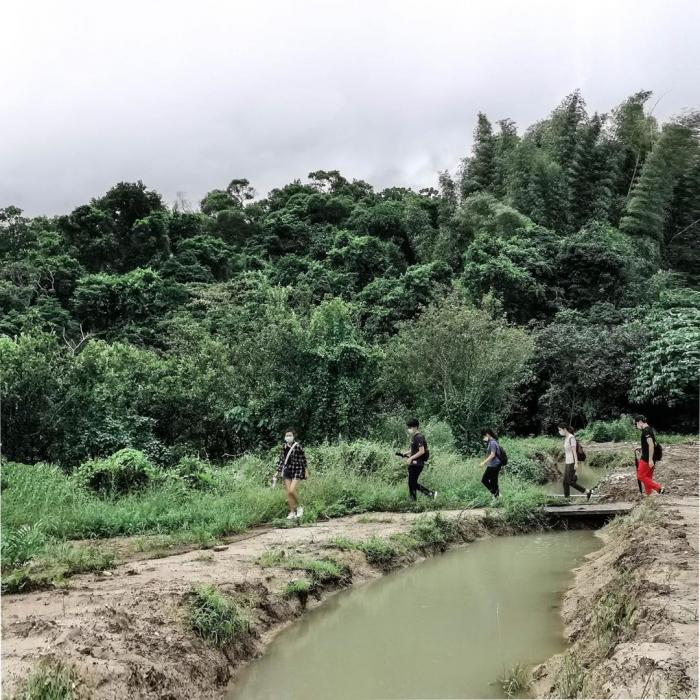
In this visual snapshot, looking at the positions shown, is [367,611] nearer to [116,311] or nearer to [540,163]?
[116,311]

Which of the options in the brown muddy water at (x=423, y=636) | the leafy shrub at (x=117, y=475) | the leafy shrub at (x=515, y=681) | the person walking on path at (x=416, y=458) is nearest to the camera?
the leafy shrub at (x=515, y=681)

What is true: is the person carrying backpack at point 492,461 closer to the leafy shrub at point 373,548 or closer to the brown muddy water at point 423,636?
the brown muddy water at point 423,636

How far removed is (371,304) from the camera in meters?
34.6

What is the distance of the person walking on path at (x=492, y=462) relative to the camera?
37.5 feet

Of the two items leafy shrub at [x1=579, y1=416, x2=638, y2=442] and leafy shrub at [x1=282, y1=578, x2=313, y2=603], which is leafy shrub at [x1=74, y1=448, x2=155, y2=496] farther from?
leafy shrub at [x1=579, y1=416, x2=638, y2=442]

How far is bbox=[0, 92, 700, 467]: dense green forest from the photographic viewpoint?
16.8 m

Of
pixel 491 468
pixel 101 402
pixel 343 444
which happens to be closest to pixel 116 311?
pixel 101 402

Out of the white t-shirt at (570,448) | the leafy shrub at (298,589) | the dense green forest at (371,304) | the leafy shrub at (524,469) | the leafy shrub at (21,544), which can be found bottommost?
the leafy shrub at (524,469)

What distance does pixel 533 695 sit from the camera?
486 centimetres

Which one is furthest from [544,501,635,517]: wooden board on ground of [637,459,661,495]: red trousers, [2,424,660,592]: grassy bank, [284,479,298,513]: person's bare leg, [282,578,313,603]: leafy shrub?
[282,578,313,603]: leafy shrub

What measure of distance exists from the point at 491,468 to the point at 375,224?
33557mm

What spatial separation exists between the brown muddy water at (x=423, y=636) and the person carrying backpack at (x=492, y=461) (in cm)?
250

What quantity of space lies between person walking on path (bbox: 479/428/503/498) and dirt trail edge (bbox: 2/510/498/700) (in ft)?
12.5

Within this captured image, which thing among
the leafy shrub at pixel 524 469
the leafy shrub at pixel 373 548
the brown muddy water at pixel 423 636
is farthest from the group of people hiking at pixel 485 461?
the leafy shrub at pixel 524 469
